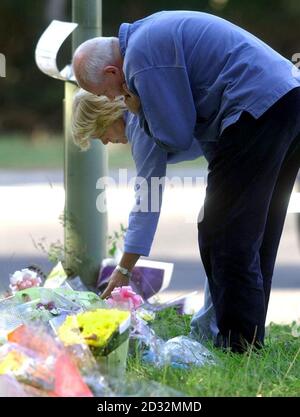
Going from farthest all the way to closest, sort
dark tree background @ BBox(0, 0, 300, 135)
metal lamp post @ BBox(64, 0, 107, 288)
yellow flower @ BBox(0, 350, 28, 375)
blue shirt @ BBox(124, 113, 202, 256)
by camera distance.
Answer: dark tree background @ BBox(0, 0, 300, 135) → metal lamp post @ BBox(64, 0, 107, 288) → blue shirt @ BBox(124, 113, 202, 256) → yellow flower @ BBox(0, 350, 28, 375)

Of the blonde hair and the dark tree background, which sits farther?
the dark tree background

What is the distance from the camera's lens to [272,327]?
4953 mm

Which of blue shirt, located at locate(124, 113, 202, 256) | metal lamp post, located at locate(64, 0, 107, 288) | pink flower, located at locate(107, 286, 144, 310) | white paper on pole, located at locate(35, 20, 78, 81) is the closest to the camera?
pink flower, located at locate(107, 286, 144, 310)

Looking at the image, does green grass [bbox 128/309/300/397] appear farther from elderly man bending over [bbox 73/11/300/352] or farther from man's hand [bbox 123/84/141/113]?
man's hand [bbox 123/84/141/113]

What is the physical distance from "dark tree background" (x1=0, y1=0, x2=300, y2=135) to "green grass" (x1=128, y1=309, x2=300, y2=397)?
18.4 m

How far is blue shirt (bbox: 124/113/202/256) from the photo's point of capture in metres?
4.21

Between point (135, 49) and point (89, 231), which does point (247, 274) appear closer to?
point (135, 49)

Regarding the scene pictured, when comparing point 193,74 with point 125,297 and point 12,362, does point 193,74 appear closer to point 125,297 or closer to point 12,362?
point 125,297

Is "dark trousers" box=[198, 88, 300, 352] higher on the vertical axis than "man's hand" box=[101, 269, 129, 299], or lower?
higher

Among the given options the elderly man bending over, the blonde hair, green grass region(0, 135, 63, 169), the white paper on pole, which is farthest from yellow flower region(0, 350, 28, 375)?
green grass region(0, 135, 63, 169)

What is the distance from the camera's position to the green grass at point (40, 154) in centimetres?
1524

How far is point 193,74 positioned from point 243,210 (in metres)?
0.52

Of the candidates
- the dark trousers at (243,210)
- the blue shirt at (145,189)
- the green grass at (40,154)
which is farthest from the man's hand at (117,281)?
the green grass at (40,154)

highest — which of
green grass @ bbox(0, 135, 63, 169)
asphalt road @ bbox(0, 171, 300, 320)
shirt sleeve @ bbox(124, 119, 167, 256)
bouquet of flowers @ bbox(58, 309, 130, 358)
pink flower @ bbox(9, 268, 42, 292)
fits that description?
shirt sleeve @ bbox(124, 119, 167, 256)
